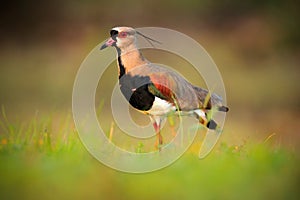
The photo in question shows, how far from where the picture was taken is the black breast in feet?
6.75

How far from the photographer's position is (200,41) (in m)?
3.59

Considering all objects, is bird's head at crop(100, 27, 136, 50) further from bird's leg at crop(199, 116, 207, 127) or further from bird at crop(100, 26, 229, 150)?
bird's leg at crop(199, 116, 207, 127)

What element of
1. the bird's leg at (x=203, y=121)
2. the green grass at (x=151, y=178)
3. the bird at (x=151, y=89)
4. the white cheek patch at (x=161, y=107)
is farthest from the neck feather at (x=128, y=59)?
the green grass at (x=151, y=178)

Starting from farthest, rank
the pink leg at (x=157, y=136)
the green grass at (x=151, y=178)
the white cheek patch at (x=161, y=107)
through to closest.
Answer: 1. the white cheek patch at (x=161, y=107)
2. the pink leg at (x=157, y=136)
3. the green grass at (x=151, y=178)

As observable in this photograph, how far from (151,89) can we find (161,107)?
0.06 metres

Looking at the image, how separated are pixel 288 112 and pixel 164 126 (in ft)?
3.84

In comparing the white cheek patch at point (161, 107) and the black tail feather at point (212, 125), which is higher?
the white cheek patch at point (161, 107)

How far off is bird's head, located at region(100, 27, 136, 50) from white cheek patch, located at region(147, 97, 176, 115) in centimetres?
20

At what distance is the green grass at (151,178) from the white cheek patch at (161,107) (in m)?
0.45

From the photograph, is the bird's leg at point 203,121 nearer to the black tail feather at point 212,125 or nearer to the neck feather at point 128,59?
the black tail feather at point 212,125

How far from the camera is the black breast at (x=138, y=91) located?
2.06 m

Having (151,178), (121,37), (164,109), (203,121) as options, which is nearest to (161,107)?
(164,109)

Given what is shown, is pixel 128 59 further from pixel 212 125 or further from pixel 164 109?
pixel 212 125

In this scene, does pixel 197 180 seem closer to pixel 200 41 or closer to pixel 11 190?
pixel 11 190
